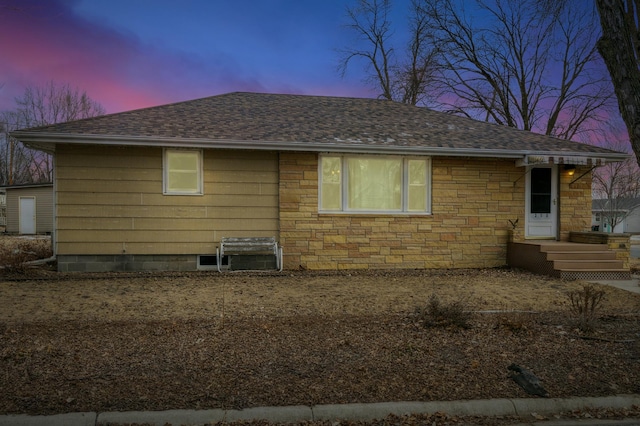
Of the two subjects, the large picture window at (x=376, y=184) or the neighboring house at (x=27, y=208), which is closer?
the large picture window at (x=376, y=184)

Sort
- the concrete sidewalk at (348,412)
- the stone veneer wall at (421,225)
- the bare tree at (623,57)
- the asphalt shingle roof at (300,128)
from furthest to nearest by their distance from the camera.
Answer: the stone veneer wall at (421,225), the asphalt shingle roof at (300,128), the bare tree at (623,57), the concrete sidewalk at (348,412)

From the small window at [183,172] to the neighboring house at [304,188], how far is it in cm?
2

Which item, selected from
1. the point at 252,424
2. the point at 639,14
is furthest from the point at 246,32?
the point at 252,424

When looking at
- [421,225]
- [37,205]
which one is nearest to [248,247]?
[421,225]

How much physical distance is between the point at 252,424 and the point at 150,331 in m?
2.33

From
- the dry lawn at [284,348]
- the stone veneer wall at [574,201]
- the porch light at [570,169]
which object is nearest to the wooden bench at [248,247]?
the dry lawn at [284,348]

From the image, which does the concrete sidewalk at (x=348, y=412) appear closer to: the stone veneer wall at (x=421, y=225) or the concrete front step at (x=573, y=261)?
the concrete front step at (x=573, y=261)

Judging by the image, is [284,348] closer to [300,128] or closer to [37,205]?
[300,128]

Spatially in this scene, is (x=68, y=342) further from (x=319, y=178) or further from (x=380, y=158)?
(x=380, y=158)

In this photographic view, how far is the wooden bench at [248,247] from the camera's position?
30.0 feet

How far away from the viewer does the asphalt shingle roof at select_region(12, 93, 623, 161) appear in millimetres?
8859

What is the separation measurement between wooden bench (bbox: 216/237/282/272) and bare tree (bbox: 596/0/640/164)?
21.8ft

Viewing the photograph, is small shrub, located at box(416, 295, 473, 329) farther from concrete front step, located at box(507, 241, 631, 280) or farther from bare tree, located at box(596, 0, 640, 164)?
concrete front step, located at box(507, 241, 631, 280)

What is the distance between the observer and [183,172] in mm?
9336
